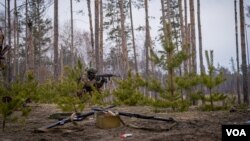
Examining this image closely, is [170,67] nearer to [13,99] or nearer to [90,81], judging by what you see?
[90,81]

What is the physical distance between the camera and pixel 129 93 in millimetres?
10891

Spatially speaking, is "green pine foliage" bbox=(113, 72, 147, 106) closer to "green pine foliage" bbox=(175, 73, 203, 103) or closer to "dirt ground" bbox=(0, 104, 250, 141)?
"green pine foliage" bbox=(175, 73, 203, 103)

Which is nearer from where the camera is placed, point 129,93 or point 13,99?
point 13,99

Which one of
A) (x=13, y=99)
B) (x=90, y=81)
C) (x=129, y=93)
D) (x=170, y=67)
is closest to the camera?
(x=13, y=99)

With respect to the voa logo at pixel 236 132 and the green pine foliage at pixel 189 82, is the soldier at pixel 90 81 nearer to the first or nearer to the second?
the green pine foliage at pixel 189 82

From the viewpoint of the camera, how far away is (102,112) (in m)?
6.62

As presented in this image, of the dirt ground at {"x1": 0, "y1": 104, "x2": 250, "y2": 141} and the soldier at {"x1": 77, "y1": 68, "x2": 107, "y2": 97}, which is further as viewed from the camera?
the soldier at {"x1": 77, "y1": 68, "x2": 107, "y2": 97}

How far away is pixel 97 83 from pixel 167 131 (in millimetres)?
6988

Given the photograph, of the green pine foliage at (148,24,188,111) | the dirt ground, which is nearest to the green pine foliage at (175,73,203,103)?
the green pine foliage at (148,24,188,111)

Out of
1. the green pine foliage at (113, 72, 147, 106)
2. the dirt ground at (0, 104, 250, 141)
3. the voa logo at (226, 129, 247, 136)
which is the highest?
the green pine foliage at (113, 72, 147, 106)

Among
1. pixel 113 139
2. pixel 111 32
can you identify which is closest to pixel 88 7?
pixel 111 32

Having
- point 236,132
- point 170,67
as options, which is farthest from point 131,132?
point 170,67

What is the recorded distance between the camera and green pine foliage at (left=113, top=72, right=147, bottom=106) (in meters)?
10.7

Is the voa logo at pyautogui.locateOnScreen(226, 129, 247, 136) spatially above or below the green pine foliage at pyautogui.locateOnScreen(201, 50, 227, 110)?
below
